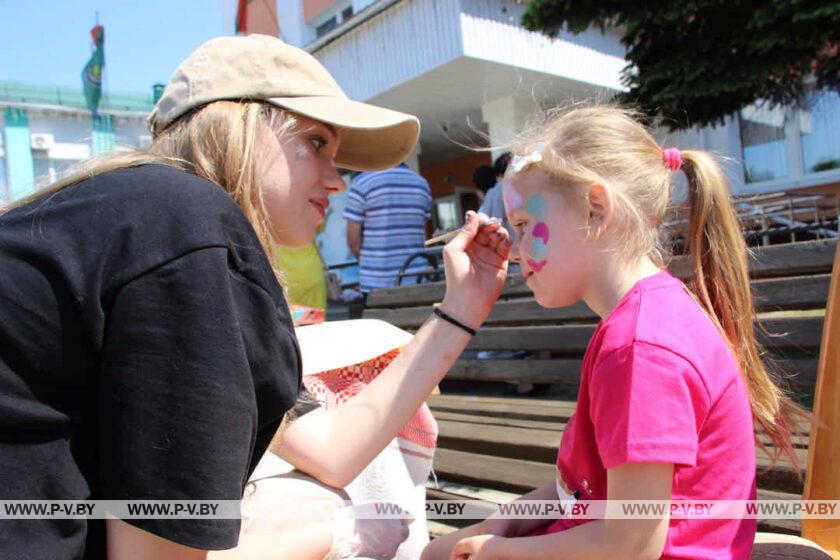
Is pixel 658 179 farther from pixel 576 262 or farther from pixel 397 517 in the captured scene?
pixel 397 517

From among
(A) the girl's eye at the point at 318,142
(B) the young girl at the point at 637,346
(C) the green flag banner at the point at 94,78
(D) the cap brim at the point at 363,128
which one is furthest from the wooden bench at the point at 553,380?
(C) the green flag banner at the point at 94,78

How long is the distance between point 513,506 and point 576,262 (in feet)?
1.93

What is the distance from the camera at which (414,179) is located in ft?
15.3

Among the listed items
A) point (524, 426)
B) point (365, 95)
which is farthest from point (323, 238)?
point (524, 426)

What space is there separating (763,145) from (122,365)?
10720 millimetres

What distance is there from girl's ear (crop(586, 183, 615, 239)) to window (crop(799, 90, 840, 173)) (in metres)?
8.75

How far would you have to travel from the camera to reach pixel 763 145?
9.80 metres

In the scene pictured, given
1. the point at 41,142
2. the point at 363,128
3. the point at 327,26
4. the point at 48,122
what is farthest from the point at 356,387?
the point at 48,122

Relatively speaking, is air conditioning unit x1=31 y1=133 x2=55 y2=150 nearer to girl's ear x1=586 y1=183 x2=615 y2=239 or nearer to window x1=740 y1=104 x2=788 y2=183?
window x1=740 y1=104 x2=788 y2=183

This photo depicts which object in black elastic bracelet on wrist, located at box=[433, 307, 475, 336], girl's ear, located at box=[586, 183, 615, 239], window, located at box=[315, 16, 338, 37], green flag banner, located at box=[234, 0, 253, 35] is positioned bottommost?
black elastic bracelet on wrist, located at box=[433, 307, 475, 336]

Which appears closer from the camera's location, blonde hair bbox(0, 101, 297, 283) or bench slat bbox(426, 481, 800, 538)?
blonde hair bbox(0, 101, 297, 283)

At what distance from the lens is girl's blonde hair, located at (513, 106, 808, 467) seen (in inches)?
57.5

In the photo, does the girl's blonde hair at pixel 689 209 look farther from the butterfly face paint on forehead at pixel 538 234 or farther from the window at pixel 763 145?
the window at pixel 763 145

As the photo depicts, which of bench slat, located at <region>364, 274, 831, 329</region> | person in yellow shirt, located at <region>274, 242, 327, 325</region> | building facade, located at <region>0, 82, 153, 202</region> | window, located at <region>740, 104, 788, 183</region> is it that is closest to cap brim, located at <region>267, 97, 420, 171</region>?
bench slat, located at <region>364, 274, 831, 329</region>
